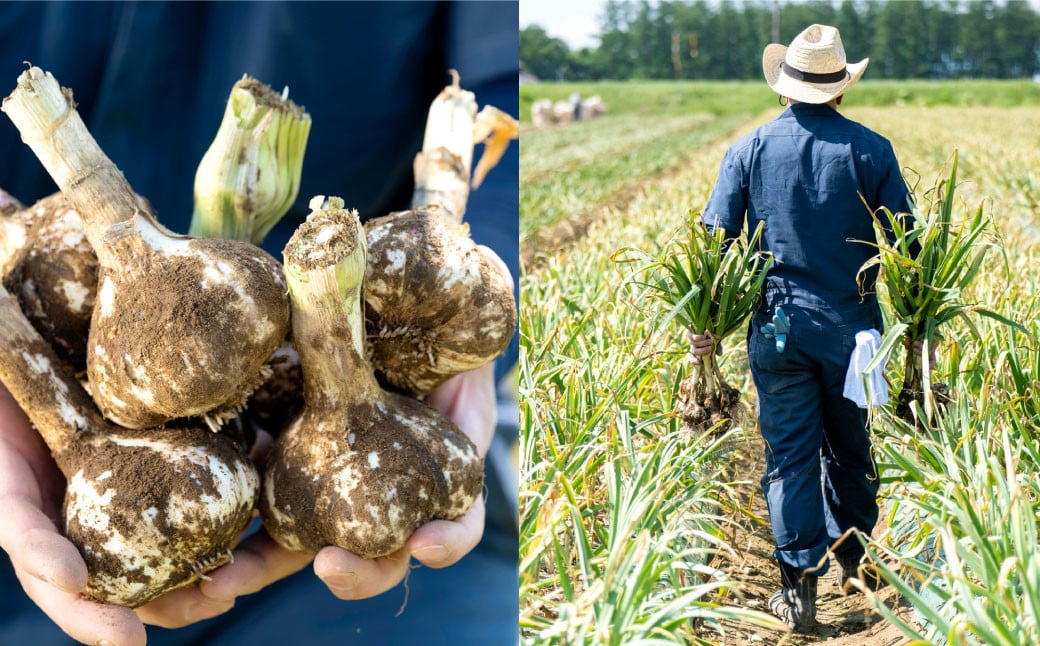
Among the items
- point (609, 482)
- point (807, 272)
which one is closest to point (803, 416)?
point (807, 272)

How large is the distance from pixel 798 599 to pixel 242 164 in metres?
1.50

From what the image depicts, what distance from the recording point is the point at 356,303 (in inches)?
51.2

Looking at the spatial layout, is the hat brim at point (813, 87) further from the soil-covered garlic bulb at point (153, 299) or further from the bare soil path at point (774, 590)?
the soil-covered garlic bulb at point (153, 299)

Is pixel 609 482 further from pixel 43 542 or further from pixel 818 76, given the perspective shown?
pixel 818 76

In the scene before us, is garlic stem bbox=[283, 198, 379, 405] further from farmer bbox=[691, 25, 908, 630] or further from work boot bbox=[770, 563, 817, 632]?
work boot bbox=[770, 563, 817, 632]

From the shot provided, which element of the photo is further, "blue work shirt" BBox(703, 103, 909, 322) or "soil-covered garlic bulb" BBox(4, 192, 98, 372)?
"blue work shirt" BBox(703, 103, 909, 322)

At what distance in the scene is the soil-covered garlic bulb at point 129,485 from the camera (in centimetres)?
120

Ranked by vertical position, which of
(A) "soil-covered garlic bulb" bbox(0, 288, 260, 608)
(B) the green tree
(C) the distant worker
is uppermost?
(B) the green tree

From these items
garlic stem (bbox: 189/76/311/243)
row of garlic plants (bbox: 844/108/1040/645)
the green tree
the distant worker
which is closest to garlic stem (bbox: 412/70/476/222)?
garlic stem (bbox: 189/76/311/243)

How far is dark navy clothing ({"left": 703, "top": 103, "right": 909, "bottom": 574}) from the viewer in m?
1.68

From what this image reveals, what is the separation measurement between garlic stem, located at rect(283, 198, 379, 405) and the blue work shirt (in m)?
0.92

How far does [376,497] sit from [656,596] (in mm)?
526

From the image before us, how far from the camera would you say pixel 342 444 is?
1.31m

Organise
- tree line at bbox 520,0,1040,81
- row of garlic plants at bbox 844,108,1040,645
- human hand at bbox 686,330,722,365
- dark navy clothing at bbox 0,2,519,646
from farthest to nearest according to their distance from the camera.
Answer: tree line at bbox 520,0,1040,81
dark navy clothing at bbox 0,2,519,646
human hand at bbox 686,330,722,365
row of garlic plants at bbox 844,108,1040,645
